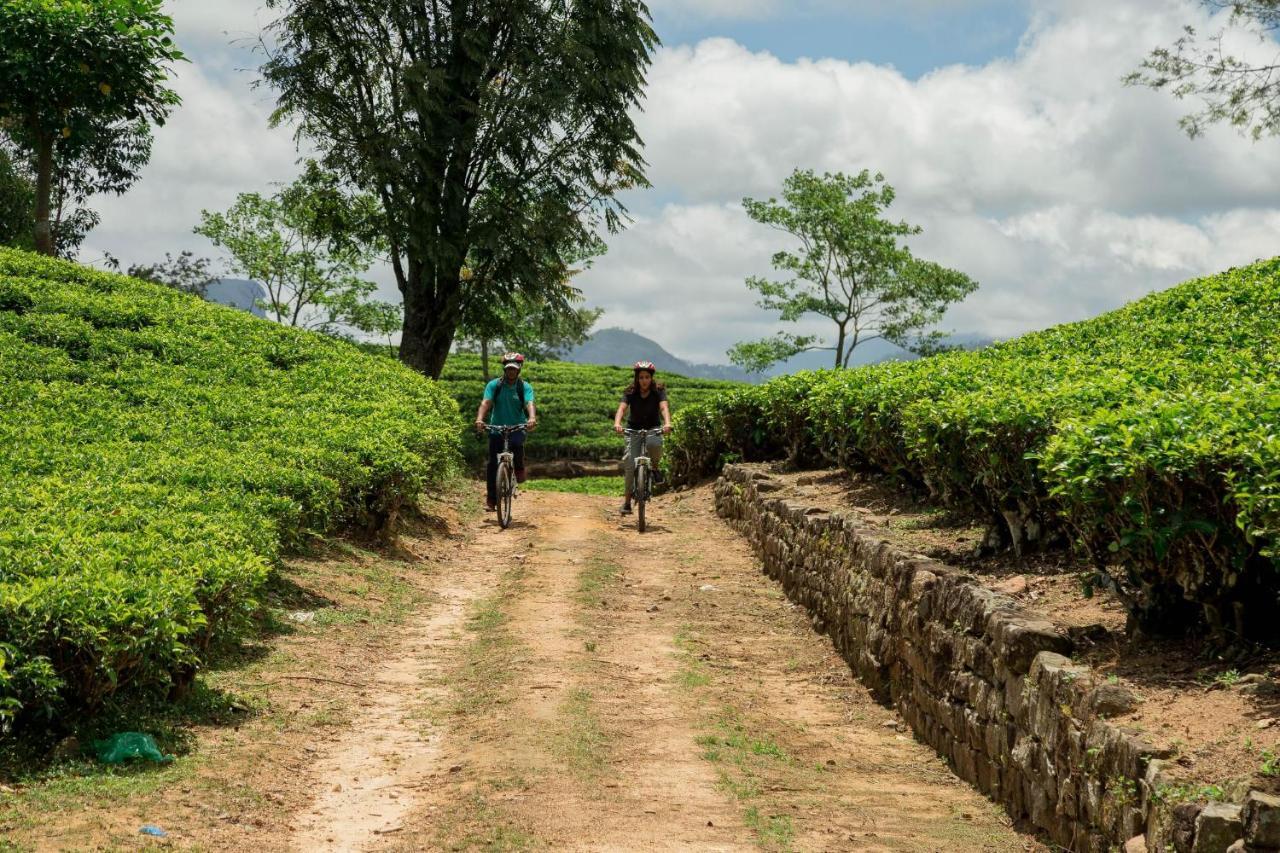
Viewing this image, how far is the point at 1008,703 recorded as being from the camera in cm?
562

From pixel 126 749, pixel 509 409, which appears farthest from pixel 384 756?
pixel 509 409

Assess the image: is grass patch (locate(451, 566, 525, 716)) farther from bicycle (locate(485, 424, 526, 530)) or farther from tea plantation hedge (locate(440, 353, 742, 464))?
tea plantation hedge (locate(440, 353, 742, 464))

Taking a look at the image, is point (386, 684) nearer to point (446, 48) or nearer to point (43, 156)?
point (43, 156)

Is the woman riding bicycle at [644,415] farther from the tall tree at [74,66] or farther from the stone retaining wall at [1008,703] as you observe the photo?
the tall tree at [74,66]

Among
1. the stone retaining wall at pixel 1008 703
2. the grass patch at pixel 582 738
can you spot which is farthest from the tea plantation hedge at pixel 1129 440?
the grass patch at pixel 582 738

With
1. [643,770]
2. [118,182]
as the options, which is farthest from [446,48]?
[643,770]

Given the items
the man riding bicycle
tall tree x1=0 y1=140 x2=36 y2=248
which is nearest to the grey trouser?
the man riding bicycle

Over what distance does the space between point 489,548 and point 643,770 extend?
24.8 ft

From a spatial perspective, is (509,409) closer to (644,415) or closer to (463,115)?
(644,415)

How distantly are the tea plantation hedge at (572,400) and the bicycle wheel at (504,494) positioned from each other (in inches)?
221

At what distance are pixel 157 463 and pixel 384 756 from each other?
473 centimetres

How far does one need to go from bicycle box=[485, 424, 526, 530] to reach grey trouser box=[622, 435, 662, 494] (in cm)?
141

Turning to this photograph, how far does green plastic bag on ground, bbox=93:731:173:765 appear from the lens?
5496 millimetres

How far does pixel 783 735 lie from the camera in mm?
6902
